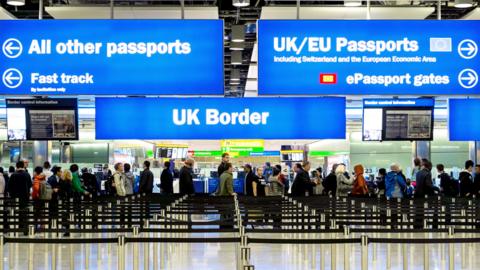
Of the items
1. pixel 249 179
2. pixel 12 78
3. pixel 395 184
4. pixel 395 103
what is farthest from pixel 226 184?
pixel 12 78

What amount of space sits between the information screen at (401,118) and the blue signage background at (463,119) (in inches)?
46.0

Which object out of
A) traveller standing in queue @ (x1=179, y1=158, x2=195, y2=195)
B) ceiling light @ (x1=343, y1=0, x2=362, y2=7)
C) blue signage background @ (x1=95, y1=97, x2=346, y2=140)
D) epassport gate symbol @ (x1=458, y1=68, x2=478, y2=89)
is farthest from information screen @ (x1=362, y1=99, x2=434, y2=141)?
traveller standing in queue @ (x1=179, y1=158, x2=195, y2=195)

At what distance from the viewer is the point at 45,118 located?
48.2 ft

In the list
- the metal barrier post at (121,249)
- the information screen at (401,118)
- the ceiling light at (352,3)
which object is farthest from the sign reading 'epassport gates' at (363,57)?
the metal barrier post at (121,249)

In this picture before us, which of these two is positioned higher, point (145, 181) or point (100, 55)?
Answer: point (100, 55)

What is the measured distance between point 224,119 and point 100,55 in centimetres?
225

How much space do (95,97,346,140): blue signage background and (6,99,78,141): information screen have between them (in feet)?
7.35

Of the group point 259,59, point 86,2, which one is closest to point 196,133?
point 259,59

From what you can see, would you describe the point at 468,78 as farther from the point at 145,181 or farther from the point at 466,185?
the point at 145,181

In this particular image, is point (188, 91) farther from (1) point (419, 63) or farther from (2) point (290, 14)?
(2) point (290, 14)

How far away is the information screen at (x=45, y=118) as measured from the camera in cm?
1469

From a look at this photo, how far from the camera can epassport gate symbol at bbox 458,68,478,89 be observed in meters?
11.5

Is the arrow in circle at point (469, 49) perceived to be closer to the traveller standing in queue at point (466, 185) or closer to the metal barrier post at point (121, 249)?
the metal barrier post at point (121, 249)

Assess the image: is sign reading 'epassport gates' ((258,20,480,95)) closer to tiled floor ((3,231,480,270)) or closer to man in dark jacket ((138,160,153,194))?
tiled floor ((3,231,480,270))
